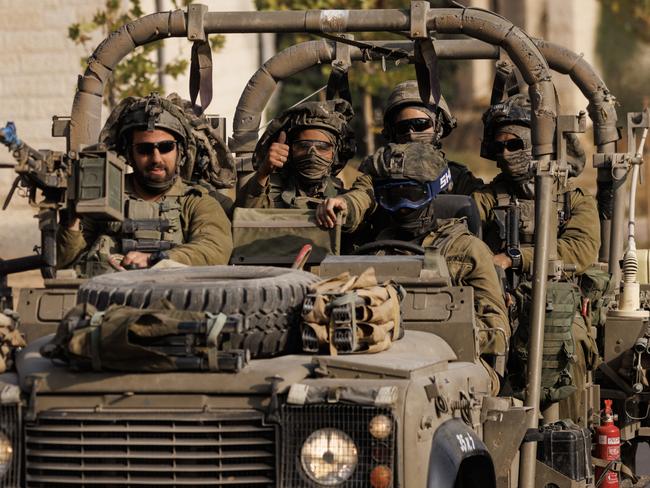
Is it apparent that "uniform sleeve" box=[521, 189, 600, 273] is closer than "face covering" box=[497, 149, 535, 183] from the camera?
Yes

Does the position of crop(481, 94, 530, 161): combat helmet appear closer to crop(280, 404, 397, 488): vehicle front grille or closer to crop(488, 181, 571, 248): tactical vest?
crop(488, 181, 571, 248): tactical vest

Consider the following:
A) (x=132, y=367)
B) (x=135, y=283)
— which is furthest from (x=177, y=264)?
(x=132, y=367)

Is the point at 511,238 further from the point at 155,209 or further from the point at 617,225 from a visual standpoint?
the point at 155,209

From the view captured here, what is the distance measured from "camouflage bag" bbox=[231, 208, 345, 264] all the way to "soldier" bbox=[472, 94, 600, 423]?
1851 millimetres

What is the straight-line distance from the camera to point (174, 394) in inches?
279

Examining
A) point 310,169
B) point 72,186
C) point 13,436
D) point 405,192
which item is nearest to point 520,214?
point 310,169

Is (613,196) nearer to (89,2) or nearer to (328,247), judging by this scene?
(328,247)

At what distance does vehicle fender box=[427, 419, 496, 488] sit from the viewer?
7.21 metres

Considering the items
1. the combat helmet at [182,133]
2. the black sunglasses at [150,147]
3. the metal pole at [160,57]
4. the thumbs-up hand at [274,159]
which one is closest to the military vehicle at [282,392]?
the black sunglasses at [150,147]

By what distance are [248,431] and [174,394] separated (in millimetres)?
340

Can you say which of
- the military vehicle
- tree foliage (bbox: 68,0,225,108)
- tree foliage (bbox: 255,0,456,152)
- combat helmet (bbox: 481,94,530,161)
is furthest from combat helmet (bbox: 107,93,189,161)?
tree foliage (bbox: 68,0,225,108)

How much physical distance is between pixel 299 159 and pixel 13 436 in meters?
4.34

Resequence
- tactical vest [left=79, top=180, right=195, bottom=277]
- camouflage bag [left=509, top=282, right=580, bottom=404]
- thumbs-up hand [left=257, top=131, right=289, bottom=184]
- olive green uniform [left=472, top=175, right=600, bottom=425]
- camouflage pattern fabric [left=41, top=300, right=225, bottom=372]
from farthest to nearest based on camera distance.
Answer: olive green uniform [left=472, top=175, right=600, bottom=425] → thumbs-up hand [left=257, top=131, right=289, bottom=184] → camouflage bag [left=509, top=282, right=580, bottom=404] → tactical vest [left=79, top=180, right=195, bottom=277] → camouflage pattern fabric [left=41, top=300, right=225, bottom=372]

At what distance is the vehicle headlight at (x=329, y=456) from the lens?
6.99 metres
